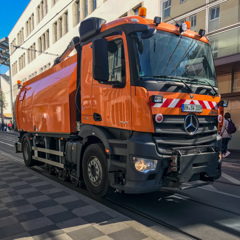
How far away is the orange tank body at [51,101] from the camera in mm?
5230

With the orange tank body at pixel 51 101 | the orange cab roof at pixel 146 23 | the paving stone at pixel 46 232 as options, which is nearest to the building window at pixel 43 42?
the orange tank body at pixel 51 101

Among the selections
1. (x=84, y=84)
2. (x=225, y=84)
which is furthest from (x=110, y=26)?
(x=225, y=84)

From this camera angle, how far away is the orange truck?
3.51m

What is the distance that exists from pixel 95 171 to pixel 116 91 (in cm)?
155

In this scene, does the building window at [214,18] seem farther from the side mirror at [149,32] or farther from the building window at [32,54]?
the building window at [32,54]

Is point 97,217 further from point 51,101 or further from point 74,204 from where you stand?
point 51,101

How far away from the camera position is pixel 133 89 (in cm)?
359

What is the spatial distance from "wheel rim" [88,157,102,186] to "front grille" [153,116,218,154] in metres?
1.27

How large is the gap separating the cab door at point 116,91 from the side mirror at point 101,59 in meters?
0.17

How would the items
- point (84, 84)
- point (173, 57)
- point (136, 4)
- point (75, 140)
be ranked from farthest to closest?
point (136, 4) → point (75, 140) → point (84, 84) → point (173, 57)

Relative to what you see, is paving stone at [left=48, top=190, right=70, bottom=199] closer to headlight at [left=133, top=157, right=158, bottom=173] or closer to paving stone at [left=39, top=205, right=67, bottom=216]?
paving stone at [left=39, top=205, right=67, bottom=216]

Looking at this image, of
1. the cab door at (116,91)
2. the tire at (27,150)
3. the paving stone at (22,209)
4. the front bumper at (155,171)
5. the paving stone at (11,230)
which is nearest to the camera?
the paving stone at (11,230)

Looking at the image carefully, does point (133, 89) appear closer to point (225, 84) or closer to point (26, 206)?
point (26, 206)

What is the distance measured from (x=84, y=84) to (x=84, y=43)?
2.69 feet
